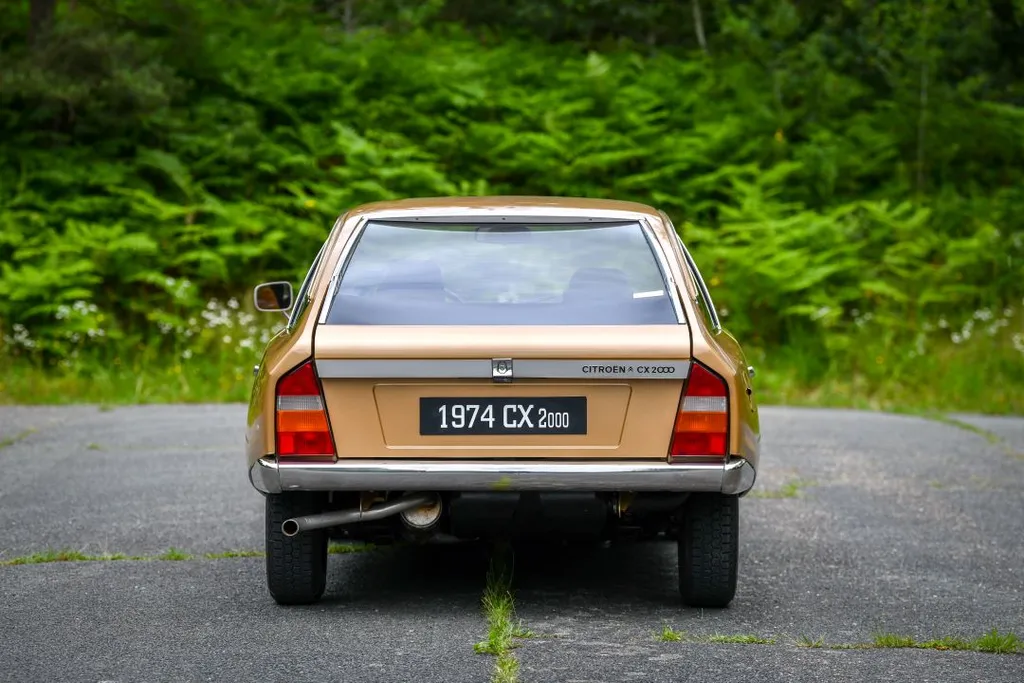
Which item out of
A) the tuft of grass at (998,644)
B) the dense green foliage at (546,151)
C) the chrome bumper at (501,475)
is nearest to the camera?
the tuft of grass at (998,644)

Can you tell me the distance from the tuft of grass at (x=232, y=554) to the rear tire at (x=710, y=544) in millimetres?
2241

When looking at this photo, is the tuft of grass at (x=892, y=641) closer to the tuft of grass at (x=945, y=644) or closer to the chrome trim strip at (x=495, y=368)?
the tuft of grass at (x=945, y=644)

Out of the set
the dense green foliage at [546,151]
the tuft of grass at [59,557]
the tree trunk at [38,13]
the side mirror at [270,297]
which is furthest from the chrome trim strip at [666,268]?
the tree trunk at [38,13]

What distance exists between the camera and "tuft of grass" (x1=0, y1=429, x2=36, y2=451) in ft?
36.0

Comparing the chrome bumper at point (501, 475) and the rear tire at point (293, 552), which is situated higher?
the chrome bumper at point (501, 475)

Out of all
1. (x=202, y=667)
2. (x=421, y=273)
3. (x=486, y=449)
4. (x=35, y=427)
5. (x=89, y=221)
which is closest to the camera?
(x=202, y=667)

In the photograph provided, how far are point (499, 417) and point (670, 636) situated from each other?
3.29 feet

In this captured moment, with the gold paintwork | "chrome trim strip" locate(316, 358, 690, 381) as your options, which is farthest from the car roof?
"chrome trim strip" locate(316, 358, 690, 381)

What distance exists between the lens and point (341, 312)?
557 cm

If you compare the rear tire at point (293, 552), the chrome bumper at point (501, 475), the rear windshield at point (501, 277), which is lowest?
the rear tire at point (293, 552)

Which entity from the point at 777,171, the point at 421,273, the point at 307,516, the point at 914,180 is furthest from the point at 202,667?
the point at 914,180

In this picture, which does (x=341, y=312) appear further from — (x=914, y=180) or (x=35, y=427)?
(x=914, y=180)

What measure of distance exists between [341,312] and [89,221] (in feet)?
41.9

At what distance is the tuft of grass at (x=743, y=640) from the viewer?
5289 mm
